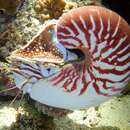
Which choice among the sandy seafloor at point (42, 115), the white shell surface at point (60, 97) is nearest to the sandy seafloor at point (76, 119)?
the sandy seafloor at point (42, 115)

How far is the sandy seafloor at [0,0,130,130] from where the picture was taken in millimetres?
2527

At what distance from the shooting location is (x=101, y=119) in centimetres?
287

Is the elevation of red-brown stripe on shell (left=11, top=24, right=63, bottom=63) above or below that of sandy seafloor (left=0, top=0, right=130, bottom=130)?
above

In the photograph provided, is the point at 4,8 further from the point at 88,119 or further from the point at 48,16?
the point at 88,119

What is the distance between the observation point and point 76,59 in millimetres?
2129

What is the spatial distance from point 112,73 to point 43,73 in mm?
502

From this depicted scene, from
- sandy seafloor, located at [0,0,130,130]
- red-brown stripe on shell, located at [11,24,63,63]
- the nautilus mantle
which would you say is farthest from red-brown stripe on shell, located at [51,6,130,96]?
sandy seafloor, located at [0,0,130,130]

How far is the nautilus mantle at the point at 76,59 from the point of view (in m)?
2.02

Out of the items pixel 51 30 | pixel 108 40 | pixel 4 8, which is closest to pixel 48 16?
pixel 4 8

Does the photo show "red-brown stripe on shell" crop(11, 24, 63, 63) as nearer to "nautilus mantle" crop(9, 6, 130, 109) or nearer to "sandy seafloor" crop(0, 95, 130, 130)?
"nautilus mantle" crop(9, 6, 130, 109)

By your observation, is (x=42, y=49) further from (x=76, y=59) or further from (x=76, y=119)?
(x=76, y=119)

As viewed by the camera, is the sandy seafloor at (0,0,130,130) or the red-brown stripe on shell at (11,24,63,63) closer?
the red-brown stripe on shell at (11,24,63,63)

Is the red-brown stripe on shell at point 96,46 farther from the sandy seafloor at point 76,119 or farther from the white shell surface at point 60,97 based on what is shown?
the sandy seafloor at point 76,119

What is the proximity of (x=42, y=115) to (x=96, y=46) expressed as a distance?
847 millimetres
